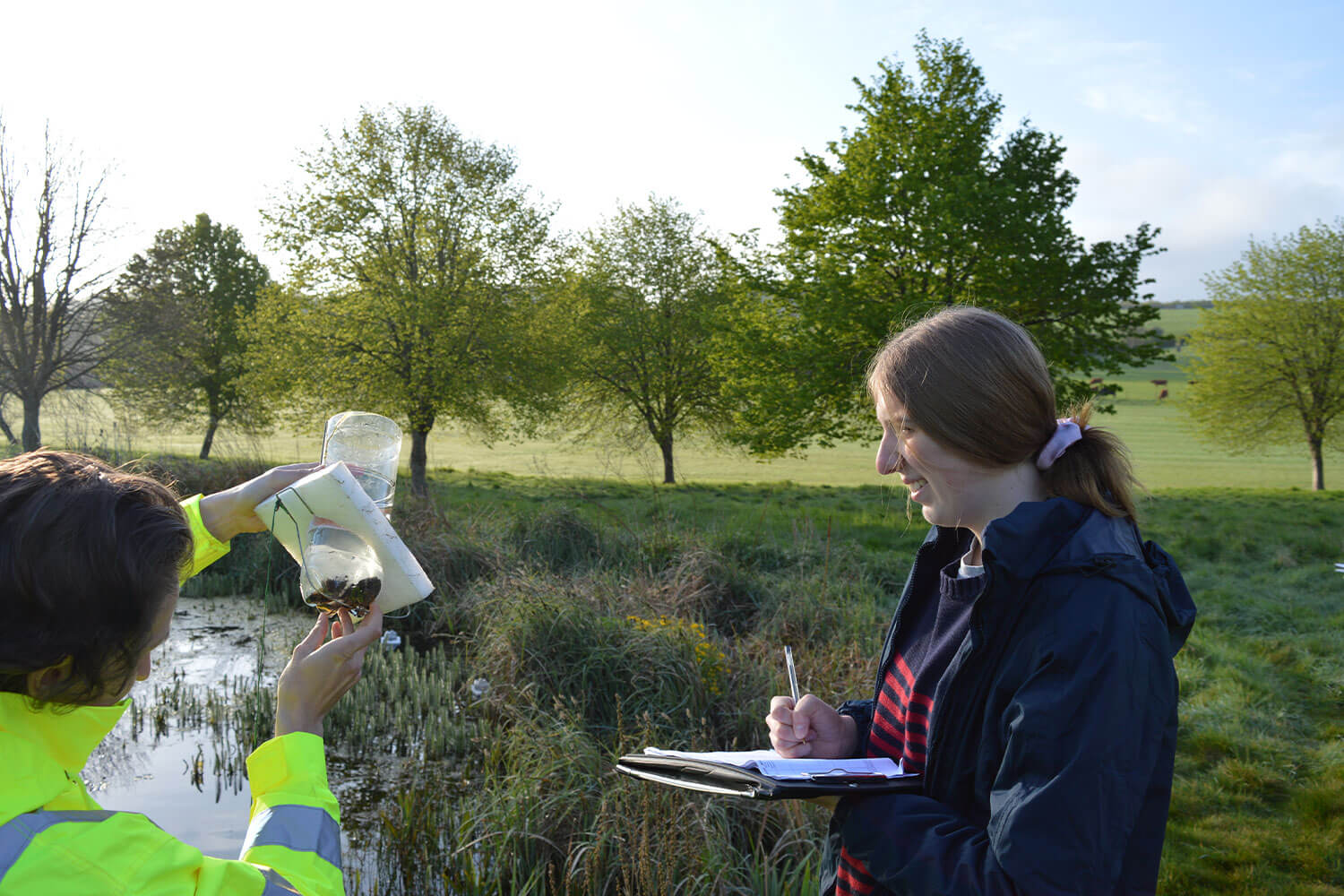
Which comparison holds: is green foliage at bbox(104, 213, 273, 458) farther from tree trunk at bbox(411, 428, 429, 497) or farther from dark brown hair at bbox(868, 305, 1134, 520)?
dark brown hair at bbox(868, 305, 1134, 520)

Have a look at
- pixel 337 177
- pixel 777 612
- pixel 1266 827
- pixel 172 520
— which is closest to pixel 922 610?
pixel 172 520

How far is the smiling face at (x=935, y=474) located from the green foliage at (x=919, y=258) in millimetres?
17186

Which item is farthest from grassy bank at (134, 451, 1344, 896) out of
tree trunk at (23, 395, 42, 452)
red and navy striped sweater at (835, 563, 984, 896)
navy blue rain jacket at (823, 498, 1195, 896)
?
tree trunk at (23, 395, 42, 452)

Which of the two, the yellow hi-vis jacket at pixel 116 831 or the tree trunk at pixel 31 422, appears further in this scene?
the tree trunk at pixel 31 422

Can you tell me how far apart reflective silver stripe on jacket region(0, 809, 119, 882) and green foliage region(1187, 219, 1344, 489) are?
35725 mm

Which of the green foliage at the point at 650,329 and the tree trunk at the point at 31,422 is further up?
the green foliage at the point at 650,329

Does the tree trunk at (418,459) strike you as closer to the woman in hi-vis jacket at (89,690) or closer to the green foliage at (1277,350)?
the woman in hi-vis jacket at (89,690)

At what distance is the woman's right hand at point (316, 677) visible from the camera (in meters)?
1.79

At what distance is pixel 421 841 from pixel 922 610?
11.2 ft

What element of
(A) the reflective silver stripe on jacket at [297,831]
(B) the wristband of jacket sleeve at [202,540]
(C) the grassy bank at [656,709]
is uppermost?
(B) the wristband of jacket sleeve at [202,540]

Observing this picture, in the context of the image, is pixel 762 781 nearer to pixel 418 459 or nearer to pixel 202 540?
pixel 202 540

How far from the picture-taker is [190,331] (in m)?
26.9

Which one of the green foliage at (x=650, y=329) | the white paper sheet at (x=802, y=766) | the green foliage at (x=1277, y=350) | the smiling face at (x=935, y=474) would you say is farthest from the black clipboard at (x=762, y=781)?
the green foliage at (x=1277, y=350)

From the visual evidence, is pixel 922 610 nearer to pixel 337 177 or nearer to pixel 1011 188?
pixel 1011 188
